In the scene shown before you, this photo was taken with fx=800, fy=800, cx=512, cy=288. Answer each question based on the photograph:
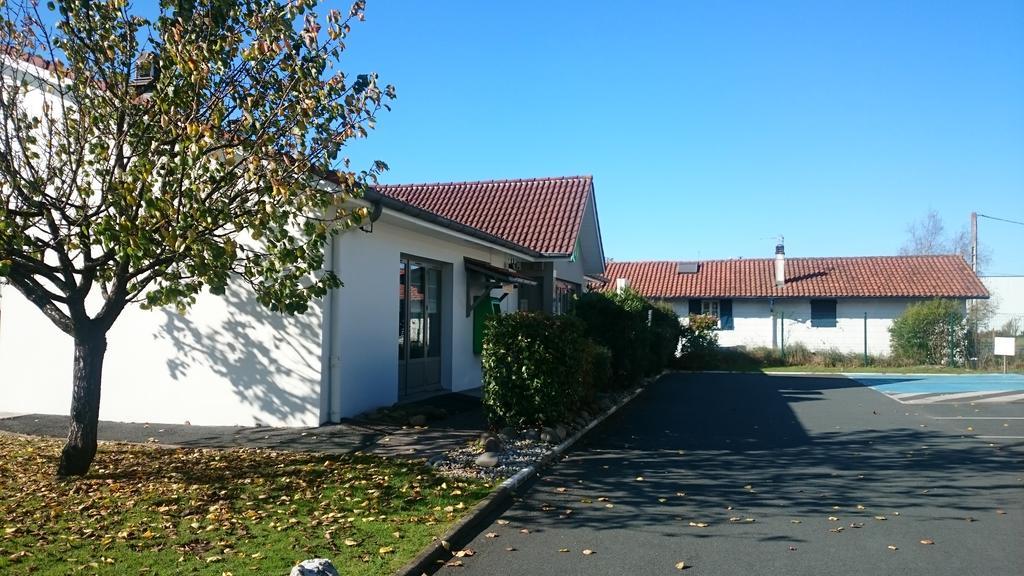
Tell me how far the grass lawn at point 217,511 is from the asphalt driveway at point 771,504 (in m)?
0.80

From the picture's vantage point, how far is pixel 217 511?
6766 millimetres

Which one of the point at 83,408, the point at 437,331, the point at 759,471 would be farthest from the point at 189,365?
the point at 759,471

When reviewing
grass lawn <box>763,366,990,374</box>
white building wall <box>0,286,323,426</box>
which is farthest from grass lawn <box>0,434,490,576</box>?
grass lawn <box>763,366,990,374</box>

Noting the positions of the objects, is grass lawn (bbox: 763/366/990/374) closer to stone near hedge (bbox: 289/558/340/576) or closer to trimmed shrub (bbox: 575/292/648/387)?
trimmed shrub (bbox: 575/292/648/387)

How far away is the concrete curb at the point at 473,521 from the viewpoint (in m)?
5.61

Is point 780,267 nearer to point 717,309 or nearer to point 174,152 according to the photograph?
point 717,309

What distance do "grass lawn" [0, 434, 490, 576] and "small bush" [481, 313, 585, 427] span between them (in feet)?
8.26

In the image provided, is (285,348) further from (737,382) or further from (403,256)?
(737,382)

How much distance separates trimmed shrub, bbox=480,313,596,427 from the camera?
11156 millimetres

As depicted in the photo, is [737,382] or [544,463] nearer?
[544,463]

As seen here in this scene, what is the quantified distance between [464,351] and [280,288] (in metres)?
8.66

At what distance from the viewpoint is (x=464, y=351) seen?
16594 mm

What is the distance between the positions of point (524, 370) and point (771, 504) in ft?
14.0

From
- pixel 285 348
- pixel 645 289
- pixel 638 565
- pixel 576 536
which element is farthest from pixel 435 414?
pixel 645 289
